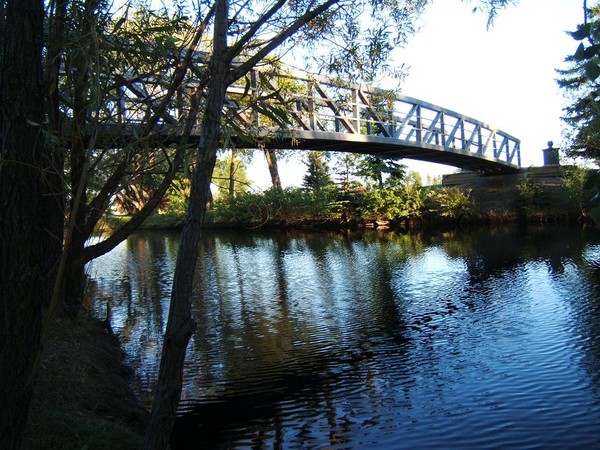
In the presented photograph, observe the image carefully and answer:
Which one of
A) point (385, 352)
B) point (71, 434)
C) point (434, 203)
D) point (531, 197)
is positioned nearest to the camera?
point (71, 434)

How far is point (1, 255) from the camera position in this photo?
2.70 m

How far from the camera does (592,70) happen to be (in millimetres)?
1240

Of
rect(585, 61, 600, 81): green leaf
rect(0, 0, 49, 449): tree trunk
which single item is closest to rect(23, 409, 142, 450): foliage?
rect(0, 0, 49, 449): tree trunk

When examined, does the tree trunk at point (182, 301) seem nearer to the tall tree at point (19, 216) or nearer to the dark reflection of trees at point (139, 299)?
the tall tree at point (19, 216)

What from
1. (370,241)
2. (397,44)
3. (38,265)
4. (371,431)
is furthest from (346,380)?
(370,241)

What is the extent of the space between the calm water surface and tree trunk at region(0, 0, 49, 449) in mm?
2780

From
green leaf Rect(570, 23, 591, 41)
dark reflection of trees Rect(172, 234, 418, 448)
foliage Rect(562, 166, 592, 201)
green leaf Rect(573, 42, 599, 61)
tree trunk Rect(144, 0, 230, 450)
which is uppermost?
foliage Rect(562, 166, 592, 201)

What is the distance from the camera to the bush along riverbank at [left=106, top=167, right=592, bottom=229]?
27281 millimetres

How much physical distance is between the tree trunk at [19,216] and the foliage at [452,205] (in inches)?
1084

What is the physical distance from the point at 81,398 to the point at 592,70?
16.5 ft

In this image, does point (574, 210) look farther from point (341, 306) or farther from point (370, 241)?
point (341, 306)

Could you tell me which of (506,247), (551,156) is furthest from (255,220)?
(551,156)

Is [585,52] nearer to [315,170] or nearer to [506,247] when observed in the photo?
[506,247]

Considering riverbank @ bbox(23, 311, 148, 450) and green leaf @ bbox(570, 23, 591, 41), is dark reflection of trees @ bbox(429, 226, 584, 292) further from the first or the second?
green leaf @ bbox(570, 23, 591, 41)
